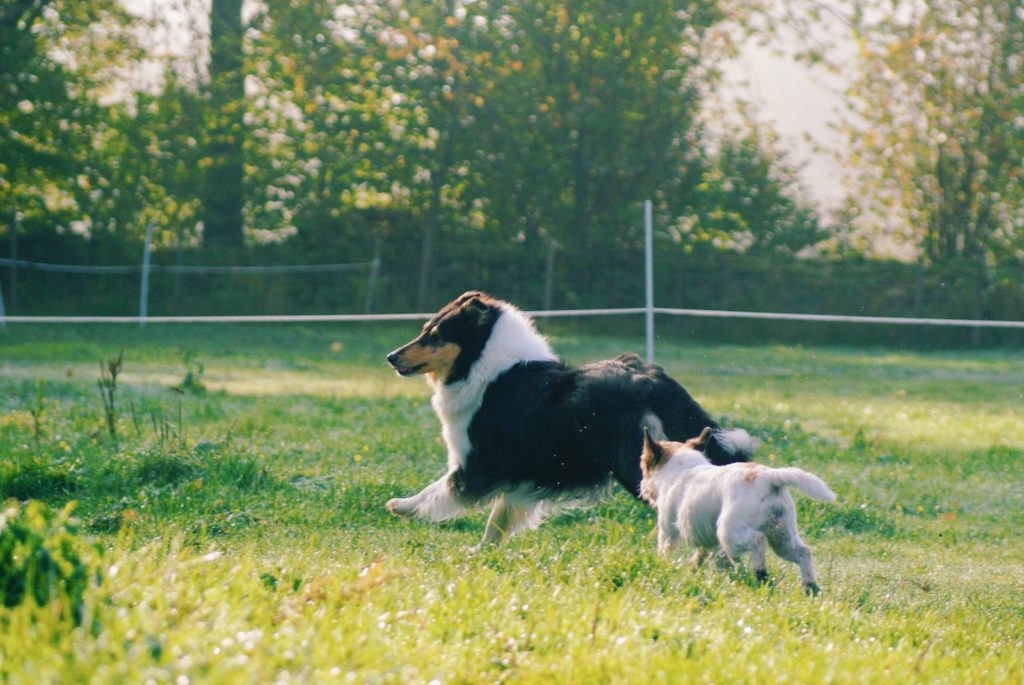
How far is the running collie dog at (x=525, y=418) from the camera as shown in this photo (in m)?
5.72

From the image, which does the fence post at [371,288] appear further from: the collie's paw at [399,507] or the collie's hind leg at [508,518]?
the collie's hind leg at [508,518]

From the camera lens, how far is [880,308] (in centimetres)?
2280

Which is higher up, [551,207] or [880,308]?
[551,207]

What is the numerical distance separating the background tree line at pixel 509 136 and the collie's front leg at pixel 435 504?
54.8 ft

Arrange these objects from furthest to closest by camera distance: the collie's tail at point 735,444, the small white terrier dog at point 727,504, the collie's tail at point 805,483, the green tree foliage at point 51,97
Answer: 1. the green tree foliage at point 51,97
2. the collie's tail at point 735,444
3. the small white terrier dog at point 727,504
4. the collie's tail at point 805,483

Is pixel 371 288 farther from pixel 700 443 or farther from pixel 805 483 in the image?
pixel 805 483

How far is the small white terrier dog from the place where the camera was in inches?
180

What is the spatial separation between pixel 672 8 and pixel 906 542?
20.0 m

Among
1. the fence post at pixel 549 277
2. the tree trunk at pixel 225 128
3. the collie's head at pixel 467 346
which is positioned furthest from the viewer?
the tree trunk at pixel 225 128

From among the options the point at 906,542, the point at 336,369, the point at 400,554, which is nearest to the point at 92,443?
the point at 400,554

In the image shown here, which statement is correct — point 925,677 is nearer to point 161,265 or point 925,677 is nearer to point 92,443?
point 92,443

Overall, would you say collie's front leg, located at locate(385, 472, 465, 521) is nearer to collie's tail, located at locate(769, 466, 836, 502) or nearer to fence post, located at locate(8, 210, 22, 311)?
collie's tail, located at locate(769, 466, 836, 502)

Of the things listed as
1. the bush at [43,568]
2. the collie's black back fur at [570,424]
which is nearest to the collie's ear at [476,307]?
the collie's black back fur at [570,424]

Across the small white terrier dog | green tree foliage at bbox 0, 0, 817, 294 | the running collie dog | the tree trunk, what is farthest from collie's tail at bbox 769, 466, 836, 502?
the tree trunk
